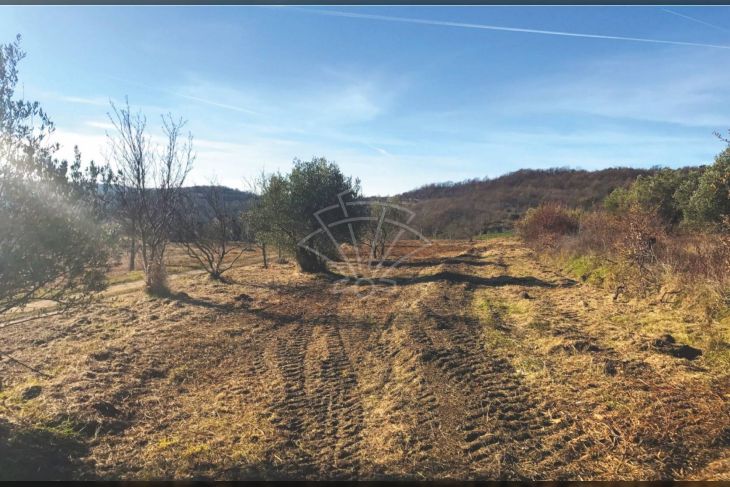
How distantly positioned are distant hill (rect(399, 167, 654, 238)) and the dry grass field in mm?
48075

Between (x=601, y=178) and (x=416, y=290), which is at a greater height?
(x=601, y=178)

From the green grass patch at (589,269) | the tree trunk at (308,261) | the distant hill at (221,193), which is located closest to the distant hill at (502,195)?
the distant hill at (221,193)

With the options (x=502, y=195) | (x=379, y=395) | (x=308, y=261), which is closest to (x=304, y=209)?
(x=308, y=261)

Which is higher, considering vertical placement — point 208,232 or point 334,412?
point 208,232

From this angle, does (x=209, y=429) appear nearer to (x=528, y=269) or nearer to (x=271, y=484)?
(x=271, y=484)

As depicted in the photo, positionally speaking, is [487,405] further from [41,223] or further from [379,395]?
[41,223]

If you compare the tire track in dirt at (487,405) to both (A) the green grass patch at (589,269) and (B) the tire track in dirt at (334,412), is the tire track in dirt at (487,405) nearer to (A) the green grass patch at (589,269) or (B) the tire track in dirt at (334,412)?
(B) the tire track in dirt at (334,412)

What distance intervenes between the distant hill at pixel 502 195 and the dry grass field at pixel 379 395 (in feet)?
158

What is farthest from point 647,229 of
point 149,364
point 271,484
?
point 149,364

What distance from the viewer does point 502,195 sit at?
10594 cm

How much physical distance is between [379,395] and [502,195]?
105 meters

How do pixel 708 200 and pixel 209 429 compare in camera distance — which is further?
pixel 708 200

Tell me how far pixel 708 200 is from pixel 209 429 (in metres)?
18.2

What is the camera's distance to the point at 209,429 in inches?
238
